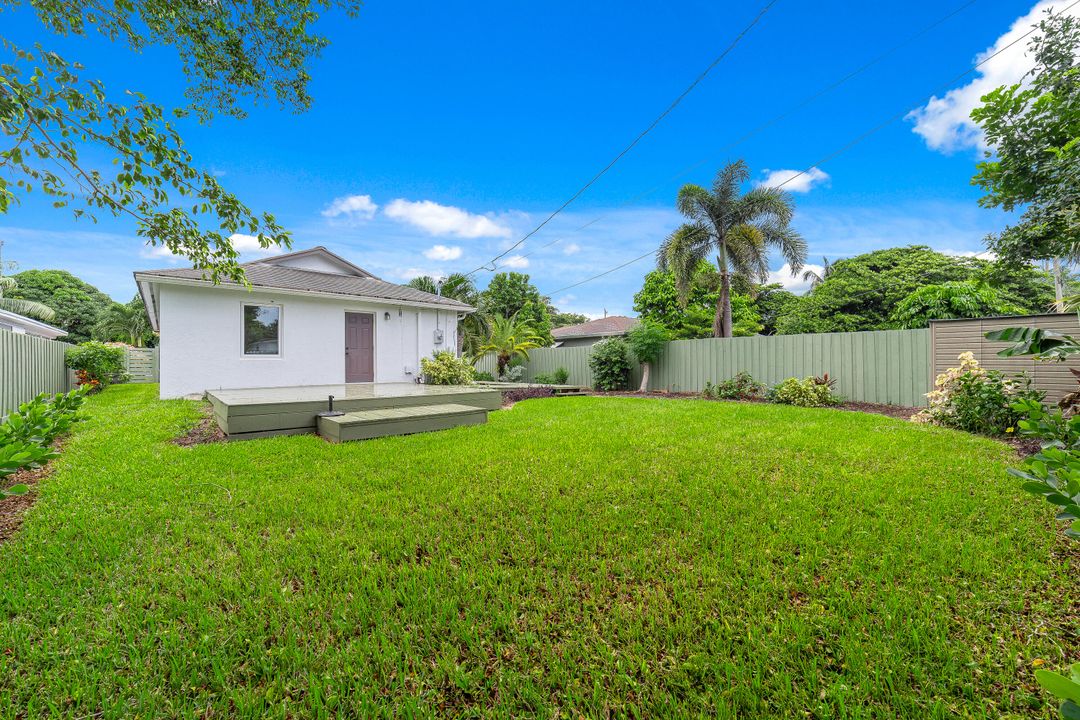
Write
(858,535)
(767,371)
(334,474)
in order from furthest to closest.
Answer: (767,371) → (334,474) → (858,535)

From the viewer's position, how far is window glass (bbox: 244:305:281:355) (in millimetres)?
9617

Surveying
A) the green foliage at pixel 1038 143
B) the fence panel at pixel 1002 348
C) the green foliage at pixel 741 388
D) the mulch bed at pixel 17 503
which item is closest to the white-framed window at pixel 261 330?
the mulch bed at pixel 17 503

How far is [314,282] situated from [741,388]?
11.2 metres

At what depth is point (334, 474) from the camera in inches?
155

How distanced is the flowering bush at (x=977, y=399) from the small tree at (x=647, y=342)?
6.37 metres

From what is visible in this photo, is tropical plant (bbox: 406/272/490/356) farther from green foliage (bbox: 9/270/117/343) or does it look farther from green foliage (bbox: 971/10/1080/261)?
green foliage (bbox: 9/270/117/343)

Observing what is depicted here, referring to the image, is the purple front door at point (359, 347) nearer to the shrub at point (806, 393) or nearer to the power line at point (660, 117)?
the power line at point (660, 117)

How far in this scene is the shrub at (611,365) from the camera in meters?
12.8

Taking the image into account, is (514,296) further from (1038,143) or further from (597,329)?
(1038,143)

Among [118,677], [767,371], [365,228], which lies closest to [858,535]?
[118,677]

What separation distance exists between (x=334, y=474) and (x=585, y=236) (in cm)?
1466

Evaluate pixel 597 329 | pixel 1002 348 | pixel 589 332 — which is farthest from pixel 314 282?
pixel 597 329

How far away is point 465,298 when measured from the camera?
18562 mm

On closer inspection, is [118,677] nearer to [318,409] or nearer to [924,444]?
[318,409]
